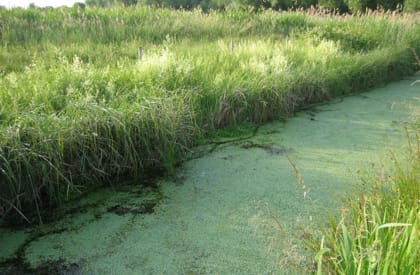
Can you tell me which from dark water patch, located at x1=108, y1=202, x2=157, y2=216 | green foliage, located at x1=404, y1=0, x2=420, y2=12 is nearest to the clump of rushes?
dark water patch, located at x1=108, y1=202, x2=157, y2=216

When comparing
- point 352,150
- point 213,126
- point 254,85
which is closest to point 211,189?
point 213,126

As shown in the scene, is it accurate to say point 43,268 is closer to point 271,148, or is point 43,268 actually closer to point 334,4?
point 271,148

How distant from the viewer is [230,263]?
172 centimetres

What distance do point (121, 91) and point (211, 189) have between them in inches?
47.7

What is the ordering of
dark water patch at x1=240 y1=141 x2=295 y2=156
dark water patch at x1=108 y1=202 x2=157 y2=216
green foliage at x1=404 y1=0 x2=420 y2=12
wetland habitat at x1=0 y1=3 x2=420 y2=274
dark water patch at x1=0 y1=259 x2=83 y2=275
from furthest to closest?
green foliage at x1=404 y1=0 x2=420 y2=12 < dark water patch at x1=240 y1=141 x2=295 y2=156 < dark water patch at x1=108 y1=202 x2=157 y2=216 < wetland habitat at x1=0 y1=3 x2=420 y2=274 < dark water patch at x1=0 y1=259 x2=83 y2=275

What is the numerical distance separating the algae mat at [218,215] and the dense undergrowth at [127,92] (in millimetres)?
216

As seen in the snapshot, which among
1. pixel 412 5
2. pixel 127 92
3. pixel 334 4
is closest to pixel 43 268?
pixel 127 92

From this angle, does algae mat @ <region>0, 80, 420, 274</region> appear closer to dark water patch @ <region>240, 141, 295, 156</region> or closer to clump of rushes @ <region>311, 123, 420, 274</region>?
dark water patch @ <region>240, 141, 295, 156</region>

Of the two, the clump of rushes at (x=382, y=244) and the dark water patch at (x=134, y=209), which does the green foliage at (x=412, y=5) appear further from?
the dark water patch at (x=134, y=209)

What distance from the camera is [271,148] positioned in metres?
3.01

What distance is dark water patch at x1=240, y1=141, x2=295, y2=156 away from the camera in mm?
2912

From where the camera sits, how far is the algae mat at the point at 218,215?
1.72m

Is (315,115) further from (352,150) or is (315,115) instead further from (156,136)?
(156,136)

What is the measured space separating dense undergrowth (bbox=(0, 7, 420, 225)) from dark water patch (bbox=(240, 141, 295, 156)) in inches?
15.0
